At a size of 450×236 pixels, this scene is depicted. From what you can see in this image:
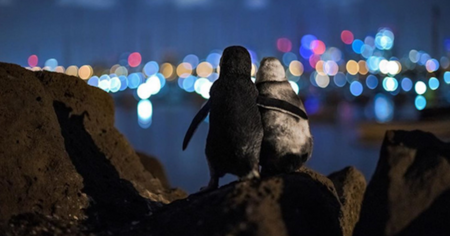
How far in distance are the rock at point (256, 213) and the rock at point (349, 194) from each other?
0.98 meters

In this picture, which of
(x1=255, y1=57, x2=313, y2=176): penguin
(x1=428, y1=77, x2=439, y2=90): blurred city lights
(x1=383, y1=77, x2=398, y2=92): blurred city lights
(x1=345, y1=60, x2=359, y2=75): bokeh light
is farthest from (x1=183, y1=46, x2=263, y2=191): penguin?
(x1=345, y1=60, x2=359, y2=75): bokeh light

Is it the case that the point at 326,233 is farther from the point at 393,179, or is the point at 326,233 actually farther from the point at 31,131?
the point at 31,131

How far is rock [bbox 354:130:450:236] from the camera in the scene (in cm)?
401

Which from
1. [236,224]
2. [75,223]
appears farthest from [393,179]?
[75,223]

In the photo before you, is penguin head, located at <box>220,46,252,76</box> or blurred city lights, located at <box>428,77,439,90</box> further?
blurred city lights, located at <box>428,77,439,90</box>

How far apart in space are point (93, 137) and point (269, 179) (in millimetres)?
2504

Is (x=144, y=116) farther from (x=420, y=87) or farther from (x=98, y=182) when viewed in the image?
(x=98, y=182)

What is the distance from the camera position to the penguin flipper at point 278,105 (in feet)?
15.0

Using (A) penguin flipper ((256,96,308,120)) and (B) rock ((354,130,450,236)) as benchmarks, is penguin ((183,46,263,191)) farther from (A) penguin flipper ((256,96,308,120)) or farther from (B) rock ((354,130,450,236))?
(B) rock ((354,130,450,236))

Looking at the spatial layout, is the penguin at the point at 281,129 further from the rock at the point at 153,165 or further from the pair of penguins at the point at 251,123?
the rock at the point at 153,165

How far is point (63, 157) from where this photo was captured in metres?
4.93

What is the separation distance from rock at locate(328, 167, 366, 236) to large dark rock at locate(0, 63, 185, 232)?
1486 millimetres

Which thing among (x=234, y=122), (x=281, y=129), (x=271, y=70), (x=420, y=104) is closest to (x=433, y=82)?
(x=420, y=104)

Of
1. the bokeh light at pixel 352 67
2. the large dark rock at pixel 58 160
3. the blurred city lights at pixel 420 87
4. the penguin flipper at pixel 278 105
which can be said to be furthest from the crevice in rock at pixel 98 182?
the bokeh light at pixel 352 67
